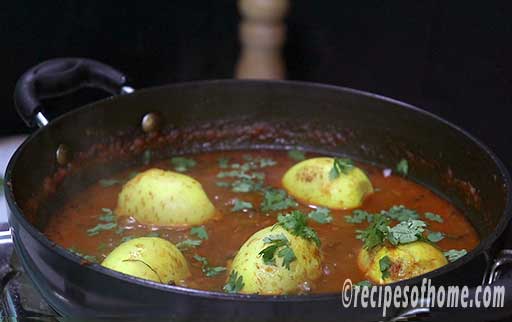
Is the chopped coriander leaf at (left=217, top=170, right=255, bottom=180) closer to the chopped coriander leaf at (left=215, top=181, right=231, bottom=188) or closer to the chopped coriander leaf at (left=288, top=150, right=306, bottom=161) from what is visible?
the chopped coriander leaf at (left=215, top=181, right=231, bottom=188)

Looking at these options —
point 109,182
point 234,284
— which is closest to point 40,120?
point 109,182

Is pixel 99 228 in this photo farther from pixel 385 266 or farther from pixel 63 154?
pixel 385 266

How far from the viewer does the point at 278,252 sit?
151cm

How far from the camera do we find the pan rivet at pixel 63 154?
203cm

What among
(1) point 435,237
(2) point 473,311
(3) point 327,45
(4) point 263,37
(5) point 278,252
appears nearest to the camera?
(2) point 473,311

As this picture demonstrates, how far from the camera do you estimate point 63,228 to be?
191 centimetres

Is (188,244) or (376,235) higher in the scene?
(376,235)

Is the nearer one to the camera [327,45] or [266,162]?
[266,162]

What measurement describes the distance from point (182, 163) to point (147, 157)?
0.12 m

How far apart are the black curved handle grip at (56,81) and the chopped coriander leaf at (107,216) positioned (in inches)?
12.8

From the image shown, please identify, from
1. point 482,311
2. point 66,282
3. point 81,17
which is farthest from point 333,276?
point 81,17

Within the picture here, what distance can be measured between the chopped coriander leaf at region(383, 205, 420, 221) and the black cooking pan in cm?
18

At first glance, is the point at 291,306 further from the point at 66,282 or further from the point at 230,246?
the point at 230,246

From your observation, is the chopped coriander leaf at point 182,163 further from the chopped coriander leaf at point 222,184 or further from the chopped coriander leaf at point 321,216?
the chopped coriander leaf at point 321,216
